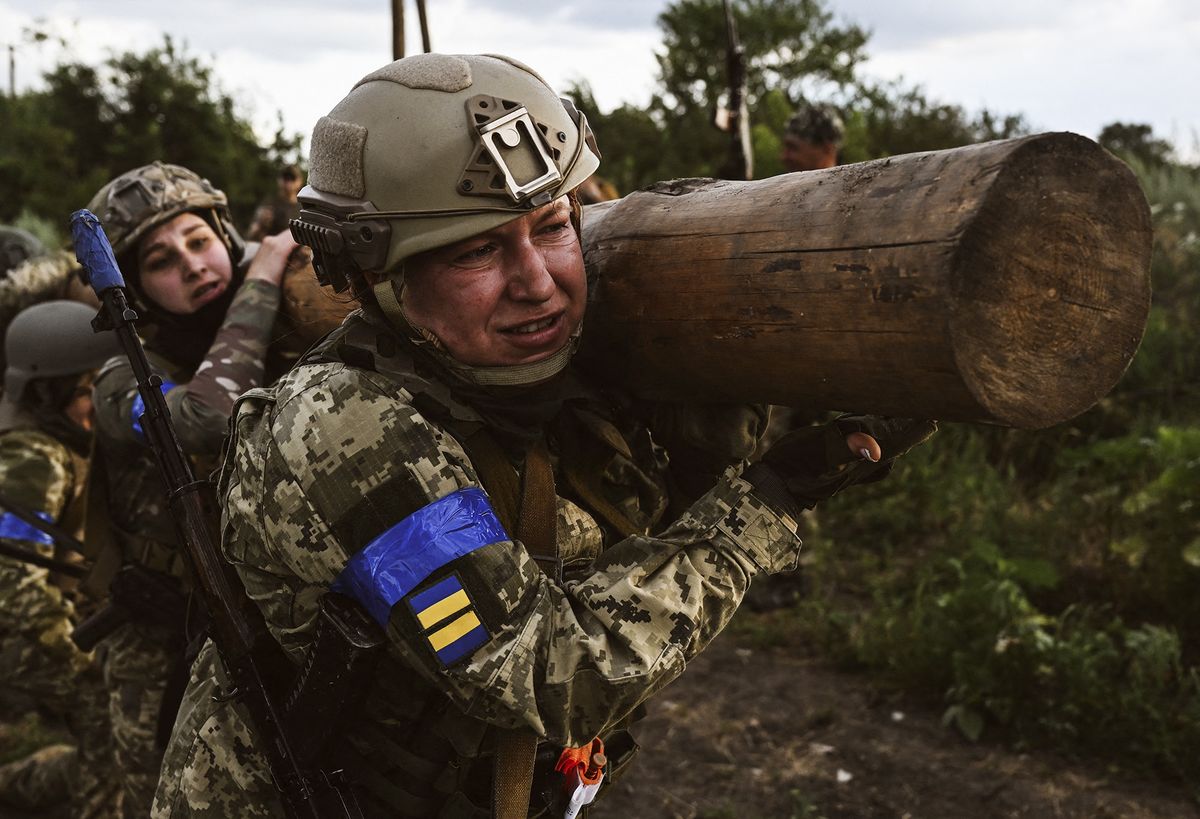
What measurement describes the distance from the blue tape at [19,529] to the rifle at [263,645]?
1.74 m

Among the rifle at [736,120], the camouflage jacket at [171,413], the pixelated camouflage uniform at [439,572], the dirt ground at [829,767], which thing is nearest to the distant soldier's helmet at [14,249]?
the dirt ground at [829,767]

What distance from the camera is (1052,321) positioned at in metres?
1.65

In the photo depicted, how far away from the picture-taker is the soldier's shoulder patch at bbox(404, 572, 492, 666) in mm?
1729

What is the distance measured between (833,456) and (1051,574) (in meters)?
3.45

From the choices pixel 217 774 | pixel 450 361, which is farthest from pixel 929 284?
pixel 217 774

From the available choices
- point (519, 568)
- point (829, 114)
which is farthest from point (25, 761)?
point (829, 114)

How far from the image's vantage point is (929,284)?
5.00ft

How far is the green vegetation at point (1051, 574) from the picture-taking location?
4.34 m

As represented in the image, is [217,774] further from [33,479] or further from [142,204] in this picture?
[33,479]

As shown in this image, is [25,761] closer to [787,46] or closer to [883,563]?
[883,563]

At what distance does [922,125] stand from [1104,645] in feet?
27.6

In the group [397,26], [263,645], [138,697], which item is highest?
[397,26]

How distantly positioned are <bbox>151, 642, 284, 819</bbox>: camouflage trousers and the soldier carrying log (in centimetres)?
5

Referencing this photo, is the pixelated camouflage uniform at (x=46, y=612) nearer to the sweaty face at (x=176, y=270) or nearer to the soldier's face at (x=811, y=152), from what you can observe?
the sweaty face at (x=176, y=270)
